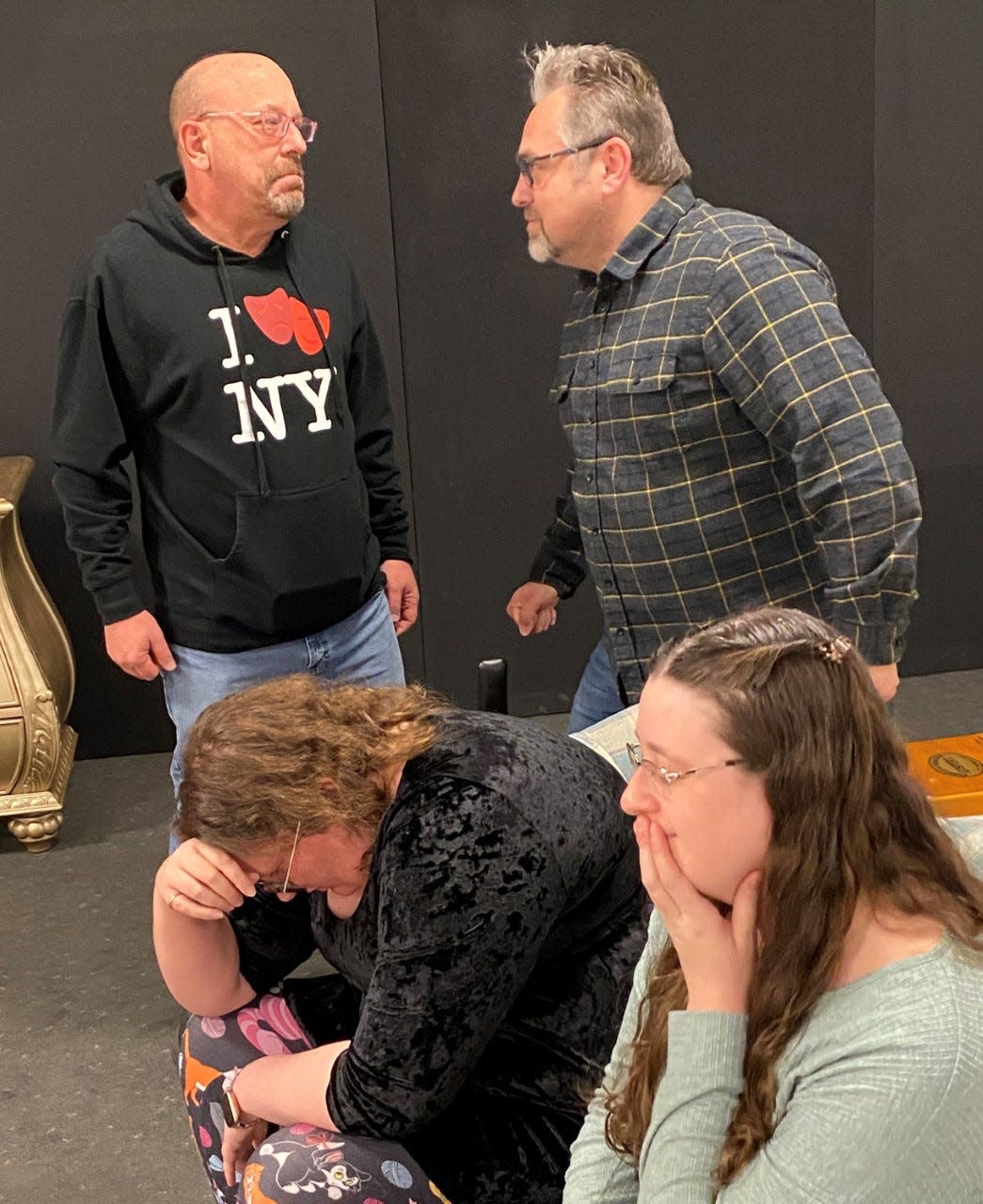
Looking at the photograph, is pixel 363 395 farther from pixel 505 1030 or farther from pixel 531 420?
pixel 505 1030

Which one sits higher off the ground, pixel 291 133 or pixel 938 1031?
pixel 291 133

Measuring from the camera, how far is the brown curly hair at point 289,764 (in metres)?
1.77

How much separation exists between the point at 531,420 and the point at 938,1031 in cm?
291

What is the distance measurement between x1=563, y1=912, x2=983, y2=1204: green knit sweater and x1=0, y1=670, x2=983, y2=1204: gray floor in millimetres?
1301

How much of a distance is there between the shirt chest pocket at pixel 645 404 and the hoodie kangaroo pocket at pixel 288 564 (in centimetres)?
63

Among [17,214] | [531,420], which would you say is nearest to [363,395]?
[531,420]

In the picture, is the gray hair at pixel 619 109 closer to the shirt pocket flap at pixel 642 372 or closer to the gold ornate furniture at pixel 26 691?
the shirt pocket flap at pixel 642 372

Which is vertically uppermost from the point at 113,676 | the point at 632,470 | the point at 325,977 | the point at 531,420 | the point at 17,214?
the point at 17,214

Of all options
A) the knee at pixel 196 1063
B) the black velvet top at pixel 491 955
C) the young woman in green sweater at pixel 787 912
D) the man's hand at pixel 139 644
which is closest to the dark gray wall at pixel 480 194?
the man's hand at pixel 139 644

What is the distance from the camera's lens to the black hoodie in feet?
8.69

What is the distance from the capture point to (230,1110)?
1.94 m

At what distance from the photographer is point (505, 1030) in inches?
72.7

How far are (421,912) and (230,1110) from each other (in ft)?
1.53

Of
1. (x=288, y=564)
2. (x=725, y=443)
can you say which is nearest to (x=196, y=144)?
(x=288, y=564)
